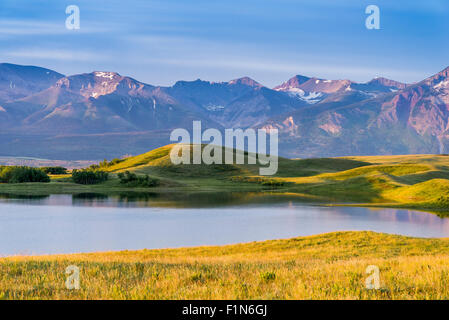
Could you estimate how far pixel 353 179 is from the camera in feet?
454

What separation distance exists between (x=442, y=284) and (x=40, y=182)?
150m

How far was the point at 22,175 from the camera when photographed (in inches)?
6206

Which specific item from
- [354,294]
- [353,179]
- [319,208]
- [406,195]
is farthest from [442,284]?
[353,179]

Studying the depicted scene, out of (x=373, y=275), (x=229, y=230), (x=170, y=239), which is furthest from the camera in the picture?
(x=229, y=230)

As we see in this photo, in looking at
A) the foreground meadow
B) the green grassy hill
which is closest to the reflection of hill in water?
the green grassy hill

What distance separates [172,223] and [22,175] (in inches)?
4176

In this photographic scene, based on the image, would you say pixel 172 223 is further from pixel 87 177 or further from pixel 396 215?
pixel 87 177

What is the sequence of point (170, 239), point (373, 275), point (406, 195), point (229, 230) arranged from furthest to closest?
point (406, 195)
point (229, 230)
point (170, 239)
point (373, 275)

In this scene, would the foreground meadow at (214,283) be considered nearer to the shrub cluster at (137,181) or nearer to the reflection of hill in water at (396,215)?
the reflection of hill in water at (396,215)

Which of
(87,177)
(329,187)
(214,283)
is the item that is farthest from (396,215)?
(87,177)

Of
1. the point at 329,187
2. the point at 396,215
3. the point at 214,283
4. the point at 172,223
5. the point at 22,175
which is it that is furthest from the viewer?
the point at 22,175

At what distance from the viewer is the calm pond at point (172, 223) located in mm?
52219

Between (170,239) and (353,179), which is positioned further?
(353,179)
